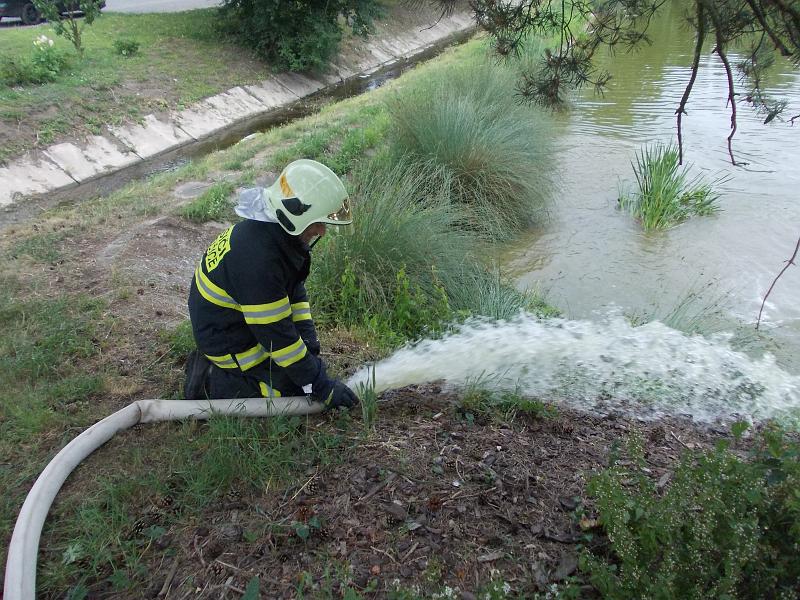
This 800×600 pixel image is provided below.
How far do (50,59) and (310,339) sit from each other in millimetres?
10789

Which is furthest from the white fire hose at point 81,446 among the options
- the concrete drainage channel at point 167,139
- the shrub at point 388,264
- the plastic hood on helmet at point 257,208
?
the concrete drainage channel at point 167,139

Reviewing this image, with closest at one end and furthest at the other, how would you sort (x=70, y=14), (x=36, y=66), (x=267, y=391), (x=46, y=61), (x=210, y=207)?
(x=267, y=391) < (x=210, y=207) < (x=36, y=66) < (x=46, y=61) < (x=70, y=14)

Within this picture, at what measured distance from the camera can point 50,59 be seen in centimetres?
1114

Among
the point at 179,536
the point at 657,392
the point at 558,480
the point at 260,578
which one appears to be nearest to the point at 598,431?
the point at 558,480

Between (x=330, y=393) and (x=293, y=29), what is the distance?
14.6 metres

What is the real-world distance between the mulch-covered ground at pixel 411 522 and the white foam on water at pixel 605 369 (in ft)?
2.03

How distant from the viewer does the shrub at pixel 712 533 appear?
1.80 metres

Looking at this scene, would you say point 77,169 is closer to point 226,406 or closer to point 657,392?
point 226,406

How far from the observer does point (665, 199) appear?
7.86 meters

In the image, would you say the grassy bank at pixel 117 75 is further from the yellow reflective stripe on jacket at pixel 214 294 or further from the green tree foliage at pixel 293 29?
the yellow reflective stripe on jacket at pixel 214 294

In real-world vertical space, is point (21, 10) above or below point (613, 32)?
below

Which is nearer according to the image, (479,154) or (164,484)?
(164,484)

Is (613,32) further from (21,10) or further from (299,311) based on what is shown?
(21,10)

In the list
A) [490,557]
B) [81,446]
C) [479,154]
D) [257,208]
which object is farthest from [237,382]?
[479,154]
